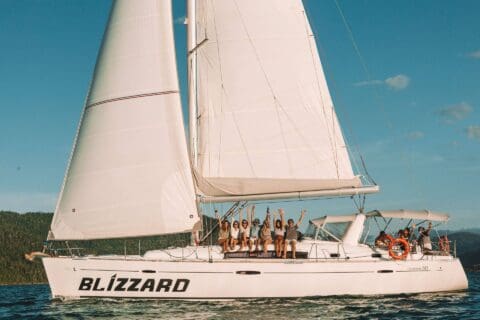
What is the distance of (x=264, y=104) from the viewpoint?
89.2 ft

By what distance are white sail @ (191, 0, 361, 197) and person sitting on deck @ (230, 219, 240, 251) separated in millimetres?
1601

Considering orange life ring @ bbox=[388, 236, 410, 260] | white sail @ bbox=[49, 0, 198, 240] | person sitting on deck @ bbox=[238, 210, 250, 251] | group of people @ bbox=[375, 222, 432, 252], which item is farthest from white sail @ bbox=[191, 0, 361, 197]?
group of people @ bbox=[375, 222, 432, 252]

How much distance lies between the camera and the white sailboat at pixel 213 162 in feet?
77.3

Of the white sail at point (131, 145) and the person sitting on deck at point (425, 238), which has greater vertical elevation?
the white sail at point (131, 145)

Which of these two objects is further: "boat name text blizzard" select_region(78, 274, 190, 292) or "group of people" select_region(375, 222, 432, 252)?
"group of people" select_region(375, 222, 432, 252)

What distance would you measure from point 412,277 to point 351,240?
2.98 m

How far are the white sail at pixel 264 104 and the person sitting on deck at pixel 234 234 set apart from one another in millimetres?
1601

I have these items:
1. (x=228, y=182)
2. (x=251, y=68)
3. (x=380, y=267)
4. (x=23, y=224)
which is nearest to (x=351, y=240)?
(x=380, y=267)

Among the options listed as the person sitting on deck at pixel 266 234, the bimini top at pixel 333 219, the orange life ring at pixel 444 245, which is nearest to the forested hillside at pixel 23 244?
the bimini top at pixel 333 219

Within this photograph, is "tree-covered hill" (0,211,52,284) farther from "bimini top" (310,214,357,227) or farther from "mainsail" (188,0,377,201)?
"mainsail" (188,0,377,201)

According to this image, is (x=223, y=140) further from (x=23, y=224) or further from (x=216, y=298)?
(x=23, y=224)

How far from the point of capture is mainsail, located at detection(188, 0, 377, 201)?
26.5 metres

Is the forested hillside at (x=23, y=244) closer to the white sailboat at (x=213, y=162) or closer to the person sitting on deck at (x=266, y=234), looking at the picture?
the white sailboat at (x=213, y=162)

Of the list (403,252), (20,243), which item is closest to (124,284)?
(403,252)
